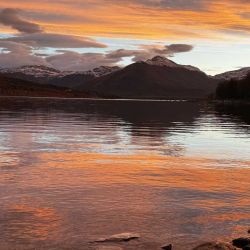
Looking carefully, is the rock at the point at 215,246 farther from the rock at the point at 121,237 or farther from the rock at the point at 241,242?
the rock at the point at 121,237

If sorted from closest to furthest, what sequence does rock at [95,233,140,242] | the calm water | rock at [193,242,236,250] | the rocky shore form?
rock at [193,242,236,250] < the rocky shore < rock at [95,233,140,242] < the calm water

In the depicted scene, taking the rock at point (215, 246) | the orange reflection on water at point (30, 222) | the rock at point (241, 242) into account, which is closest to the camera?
the rock at point (215, 246)

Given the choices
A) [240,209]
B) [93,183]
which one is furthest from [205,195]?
[93,183]

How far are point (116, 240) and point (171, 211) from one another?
14.8ft

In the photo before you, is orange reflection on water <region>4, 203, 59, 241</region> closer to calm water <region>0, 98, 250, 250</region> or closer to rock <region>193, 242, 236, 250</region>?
calm water <region>0, 98, 250, 250</region>

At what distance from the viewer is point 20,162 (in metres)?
32.5

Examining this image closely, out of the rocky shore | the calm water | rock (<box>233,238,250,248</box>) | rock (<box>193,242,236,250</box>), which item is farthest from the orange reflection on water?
rock (<box>233,238,250,248</box>)

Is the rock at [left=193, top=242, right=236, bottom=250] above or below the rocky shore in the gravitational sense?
above

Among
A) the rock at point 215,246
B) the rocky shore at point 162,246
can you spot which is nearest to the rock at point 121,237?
the rocky shore at point 162,246

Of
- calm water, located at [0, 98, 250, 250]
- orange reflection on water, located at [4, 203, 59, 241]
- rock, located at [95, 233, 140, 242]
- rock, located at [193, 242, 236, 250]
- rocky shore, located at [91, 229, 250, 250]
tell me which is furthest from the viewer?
calm water, located at [0, 98, 250, 250]

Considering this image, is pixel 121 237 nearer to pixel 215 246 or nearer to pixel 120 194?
pixel 215 246

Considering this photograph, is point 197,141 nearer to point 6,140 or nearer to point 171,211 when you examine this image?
point 6,140

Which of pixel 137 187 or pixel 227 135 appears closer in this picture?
pixel 137 187

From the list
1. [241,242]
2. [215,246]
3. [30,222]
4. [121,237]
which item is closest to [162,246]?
[121,237]
